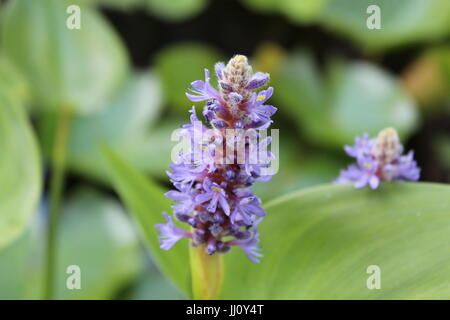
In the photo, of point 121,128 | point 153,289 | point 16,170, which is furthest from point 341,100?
point 16,170

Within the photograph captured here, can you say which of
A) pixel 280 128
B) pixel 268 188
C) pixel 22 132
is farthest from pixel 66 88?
pixel 280 128

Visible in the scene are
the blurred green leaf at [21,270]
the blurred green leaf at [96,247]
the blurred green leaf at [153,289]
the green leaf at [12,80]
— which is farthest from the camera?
the blurred green leaf at [153,289]

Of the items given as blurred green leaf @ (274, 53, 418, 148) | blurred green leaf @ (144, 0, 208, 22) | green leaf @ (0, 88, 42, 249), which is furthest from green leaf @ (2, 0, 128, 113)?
blurred green leaf @ (274, 53, 418, 148)

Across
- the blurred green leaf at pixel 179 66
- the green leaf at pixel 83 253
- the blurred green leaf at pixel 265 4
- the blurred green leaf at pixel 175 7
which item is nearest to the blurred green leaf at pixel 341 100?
the blurred green leaf at pixel 265 4

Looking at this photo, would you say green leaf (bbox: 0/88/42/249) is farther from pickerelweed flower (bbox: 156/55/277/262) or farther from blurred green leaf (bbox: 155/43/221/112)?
blurred green leaf (bbox: 155/43/221/112)

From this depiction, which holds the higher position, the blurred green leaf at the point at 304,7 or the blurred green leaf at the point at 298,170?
the blurred green leaf at the point at 304,7

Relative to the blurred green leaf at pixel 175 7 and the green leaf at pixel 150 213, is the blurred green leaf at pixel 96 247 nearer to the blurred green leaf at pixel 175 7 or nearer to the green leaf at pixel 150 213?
the green leaf at pixel 150 213

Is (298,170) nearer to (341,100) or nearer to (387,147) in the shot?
(341,100)
